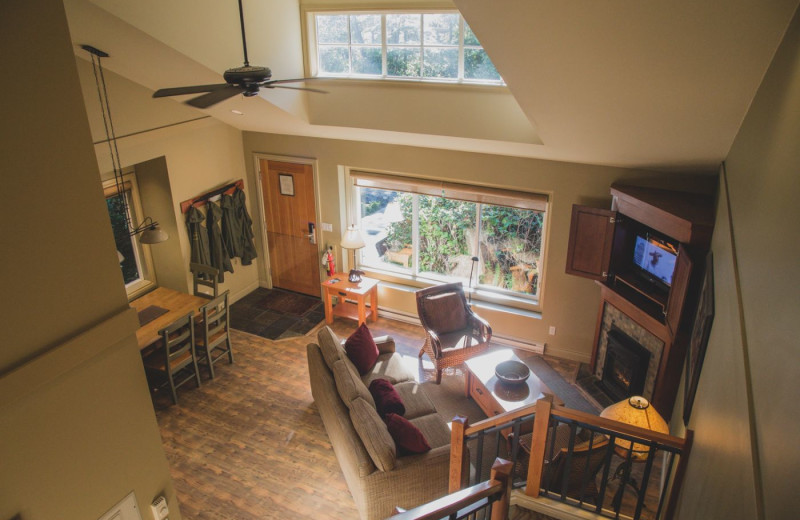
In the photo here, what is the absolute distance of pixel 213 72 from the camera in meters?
4.08

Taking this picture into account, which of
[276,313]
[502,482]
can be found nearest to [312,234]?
[276,313]

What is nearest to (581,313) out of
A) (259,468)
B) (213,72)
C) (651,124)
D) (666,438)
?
(651,124)

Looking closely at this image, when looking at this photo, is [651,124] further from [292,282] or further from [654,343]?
[292,282]

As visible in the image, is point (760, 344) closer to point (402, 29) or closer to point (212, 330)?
point (402, 29)

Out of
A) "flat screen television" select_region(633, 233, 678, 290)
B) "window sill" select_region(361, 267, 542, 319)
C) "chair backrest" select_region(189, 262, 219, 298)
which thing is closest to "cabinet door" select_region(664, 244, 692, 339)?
"flat screen television" select_region(633, 233, 678, 290)

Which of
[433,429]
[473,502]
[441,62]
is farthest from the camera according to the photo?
[441,62]

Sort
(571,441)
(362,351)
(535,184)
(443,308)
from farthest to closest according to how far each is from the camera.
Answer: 1. (443,308)
2. (535,184)
3. (362,351)
4. (571,441)

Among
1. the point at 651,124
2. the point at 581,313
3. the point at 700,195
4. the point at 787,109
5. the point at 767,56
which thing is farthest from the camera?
the point at 581,313

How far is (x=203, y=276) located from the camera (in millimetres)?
6539

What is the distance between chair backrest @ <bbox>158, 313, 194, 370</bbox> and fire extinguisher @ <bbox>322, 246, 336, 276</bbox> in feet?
6.61

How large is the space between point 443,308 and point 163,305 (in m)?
3.06

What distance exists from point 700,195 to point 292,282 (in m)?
5.21

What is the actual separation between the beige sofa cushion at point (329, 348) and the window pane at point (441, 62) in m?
2.61

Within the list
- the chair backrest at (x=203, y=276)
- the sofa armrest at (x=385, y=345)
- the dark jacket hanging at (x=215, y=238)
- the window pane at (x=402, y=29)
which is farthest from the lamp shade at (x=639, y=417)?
the dark jacket hanging at (x=215, y=238)
